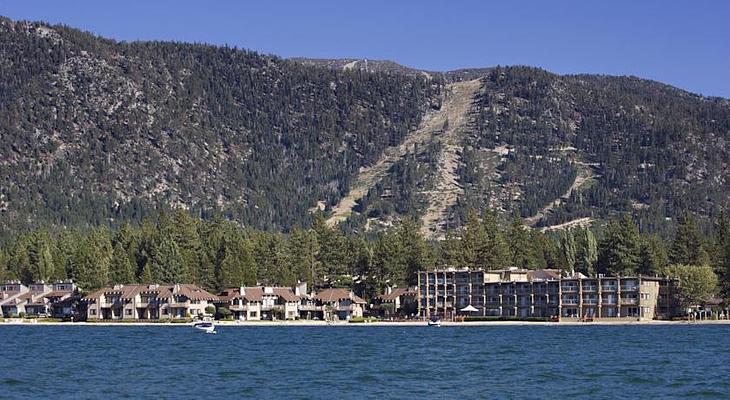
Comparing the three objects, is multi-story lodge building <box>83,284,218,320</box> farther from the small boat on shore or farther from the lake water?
the lake water

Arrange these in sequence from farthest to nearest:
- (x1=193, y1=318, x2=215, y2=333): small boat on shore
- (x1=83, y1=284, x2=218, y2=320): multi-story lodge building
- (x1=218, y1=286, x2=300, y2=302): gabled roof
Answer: (x1=218, y1=286, x2=300, y2=302): gabled roof, (x1=83, y1=284, x2=218, y2=320): multi-story lodge building, (x1=193, y1=318, x2=215, y2=333): small boat on shore

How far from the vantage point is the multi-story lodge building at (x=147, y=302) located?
634 ft

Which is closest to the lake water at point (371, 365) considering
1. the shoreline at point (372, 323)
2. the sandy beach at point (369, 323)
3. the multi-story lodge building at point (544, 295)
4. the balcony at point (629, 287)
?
the shoreline at point (372, 323)

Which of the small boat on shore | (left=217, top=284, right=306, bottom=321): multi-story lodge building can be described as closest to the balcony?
(left=217, top=284, right=306, bottom=321): multi-story lodge building

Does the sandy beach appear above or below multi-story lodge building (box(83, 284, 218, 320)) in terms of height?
below

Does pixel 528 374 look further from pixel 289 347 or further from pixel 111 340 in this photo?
pixel 111 340

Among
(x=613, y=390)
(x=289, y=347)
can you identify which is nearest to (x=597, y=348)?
(x=289, y=347)

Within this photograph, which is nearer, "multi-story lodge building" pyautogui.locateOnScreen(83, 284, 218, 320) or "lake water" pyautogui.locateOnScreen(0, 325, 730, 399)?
"lake water" pyautogui.locateOnScreen(0, 325, 730, 399)

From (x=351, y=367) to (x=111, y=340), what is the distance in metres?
50.0

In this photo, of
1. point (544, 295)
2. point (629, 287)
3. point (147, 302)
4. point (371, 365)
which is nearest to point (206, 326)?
point (147, 302)

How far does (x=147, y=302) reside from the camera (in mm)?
195250

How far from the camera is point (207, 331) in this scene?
166250 mm

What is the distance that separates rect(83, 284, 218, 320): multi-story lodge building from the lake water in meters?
38.9

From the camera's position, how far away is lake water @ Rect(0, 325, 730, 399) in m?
80.8
